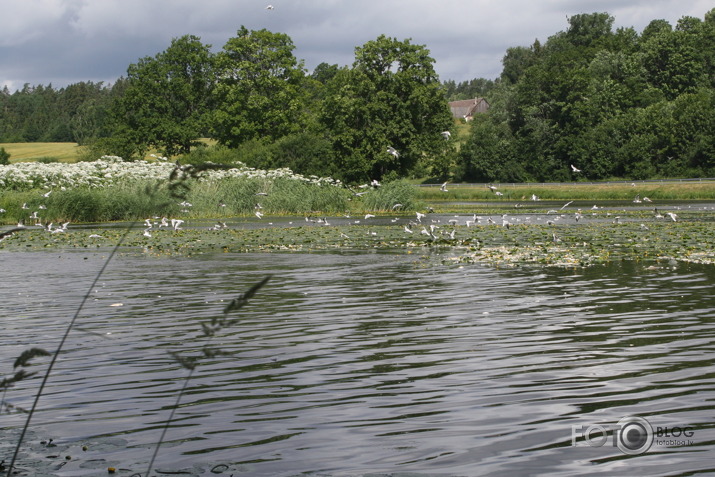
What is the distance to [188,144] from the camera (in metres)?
106

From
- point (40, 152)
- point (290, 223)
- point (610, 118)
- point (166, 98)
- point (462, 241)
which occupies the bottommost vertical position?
point (290, 223)

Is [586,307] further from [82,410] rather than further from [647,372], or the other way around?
[82,410]

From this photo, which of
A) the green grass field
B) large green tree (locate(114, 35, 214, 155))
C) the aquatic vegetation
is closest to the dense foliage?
large green tree (locate(114, 35, 214, 155))

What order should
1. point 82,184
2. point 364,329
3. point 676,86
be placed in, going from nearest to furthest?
point 364,329, point 82,184, point 676,86

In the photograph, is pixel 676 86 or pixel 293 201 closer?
pixel 293 201

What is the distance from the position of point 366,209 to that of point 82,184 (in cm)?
1792

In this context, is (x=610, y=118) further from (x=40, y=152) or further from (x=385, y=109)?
(x=40, y=152)

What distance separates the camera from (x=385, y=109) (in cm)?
8138

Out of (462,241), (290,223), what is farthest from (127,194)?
(462,241)

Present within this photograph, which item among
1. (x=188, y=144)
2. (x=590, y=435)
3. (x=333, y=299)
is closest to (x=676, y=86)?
(x=188, y=144)

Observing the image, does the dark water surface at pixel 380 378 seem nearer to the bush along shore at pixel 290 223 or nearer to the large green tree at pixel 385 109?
the bush along shore at pixel 290 223

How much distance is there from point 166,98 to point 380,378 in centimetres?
10222

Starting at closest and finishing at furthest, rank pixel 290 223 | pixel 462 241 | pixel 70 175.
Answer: pixel 462 241 → pixel 290 223 → pixel 70 175

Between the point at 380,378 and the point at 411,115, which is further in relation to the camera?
the point at 411,115
